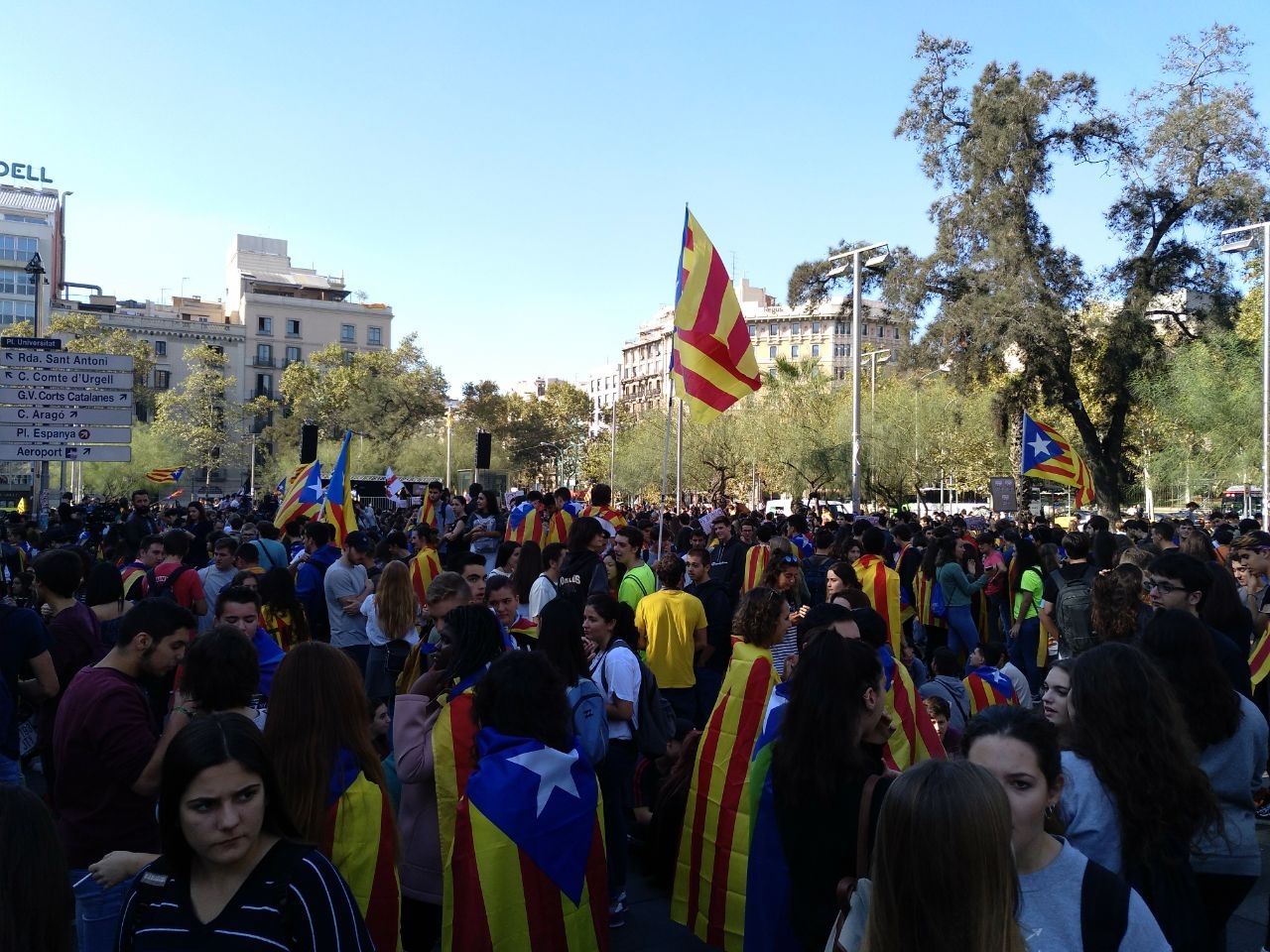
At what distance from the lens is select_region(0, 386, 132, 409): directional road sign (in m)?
15.0

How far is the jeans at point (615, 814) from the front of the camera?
5.39m

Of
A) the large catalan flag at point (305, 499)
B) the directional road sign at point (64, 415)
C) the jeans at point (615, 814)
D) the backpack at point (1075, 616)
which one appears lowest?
the jeans at point (615, 814)

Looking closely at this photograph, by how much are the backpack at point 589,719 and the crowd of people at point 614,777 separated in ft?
0.04

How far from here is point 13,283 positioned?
254 feet

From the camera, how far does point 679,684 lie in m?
7.01

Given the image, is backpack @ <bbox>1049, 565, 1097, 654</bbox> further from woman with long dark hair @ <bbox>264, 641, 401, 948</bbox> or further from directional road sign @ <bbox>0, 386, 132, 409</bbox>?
directional road sign @ <bbox>0, 386, 132, 409</bbox>

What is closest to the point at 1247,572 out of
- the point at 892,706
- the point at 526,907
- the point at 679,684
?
the point at 679,684

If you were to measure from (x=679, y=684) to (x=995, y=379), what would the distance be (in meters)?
27.3

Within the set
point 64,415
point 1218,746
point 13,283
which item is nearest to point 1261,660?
point 1218,746

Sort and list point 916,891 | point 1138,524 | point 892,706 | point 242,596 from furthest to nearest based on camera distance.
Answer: point 1138,524
point 242,596
point 892,706
point 916,891

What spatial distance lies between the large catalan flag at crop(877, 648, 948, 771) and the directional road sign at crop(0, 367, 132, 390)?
46.1 feet

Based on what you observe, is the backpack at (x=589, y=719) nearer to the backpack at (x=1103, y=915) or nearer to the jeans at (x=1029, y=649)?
the backpack at (x=1103, y=915)

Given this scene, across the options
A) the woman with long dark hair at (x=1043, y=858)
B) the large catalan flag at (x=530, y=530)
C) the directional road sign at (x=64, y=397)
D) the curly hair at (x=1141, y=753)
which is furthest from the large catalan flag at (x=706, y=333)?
the directional road sign at (x=64, y=397)

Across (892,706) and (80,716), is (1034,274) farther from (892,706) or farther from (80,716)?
(80,716)
